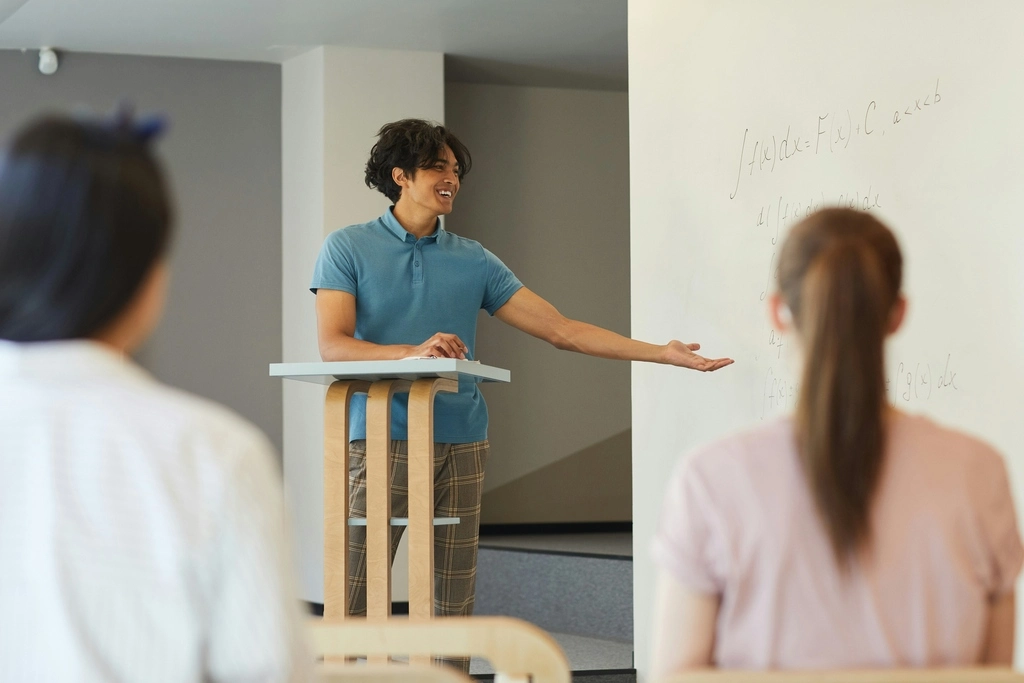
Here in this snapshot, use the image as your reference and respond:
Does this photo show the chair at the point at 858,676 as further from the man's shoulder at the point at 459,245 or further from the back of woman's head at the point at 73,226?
the man's shoulder at the point at 459,245

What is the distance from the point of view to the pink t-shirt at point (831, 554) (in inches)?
37.8

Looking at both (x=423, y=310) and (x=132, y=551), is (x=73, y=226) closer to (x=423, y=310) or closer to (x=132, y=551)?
(x=132, y=551)

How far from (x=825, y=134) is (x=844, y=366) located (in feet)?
5.84

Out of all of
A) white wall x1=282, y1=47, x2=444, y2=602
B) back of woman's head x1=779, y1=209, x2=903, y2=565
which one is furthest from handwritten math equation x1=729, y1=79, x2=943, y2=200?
white wall x1=282, y1=47, x2=444, y2=602

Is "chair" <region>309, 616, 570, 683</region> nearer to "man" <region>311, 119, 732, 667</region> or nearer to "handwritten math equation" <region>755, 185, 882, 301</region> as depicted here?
"man" <region>311, 119, 732, 667</region>

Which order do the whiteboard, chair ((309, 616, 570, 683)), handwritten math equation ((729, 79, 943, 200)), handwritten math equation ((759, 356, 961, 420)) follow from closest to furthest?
chair ((309, 616, 570, 683)) → the whiteboard → handwritten math equation ((759, 356, 961, 420)) → handwritten math equation ((729, 79, 943, 200))

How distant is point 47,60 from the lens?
5.01m

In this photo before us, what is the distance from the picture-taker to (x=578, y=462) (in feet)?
19.0

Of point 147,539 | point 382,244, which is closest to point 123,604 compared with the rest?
point 147,539

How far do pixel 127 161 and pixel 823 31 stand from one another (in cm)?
218

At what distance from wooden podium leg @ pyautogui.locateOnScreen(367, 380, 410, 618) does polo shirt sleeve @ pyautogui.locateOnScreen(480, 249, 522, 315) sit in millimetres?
656

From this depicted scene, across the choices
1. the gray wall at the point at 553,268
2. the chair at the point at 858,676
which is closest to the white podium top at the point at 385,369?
the chair at the point at 858,676

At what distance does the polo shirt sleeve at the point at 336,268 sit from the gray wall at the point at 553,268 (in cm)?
298

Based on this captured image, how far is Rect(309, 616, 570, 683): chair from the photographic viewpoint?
1036 mm
